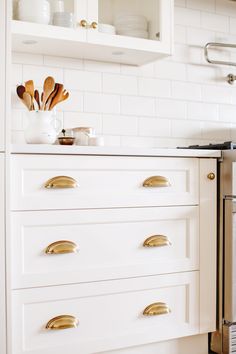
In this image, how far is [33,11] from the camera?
203 centimetres

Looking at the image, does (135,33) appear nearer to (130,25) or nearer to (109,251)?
(130,25)

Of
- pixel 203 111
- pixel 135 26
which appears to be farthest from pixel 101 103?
pixel 203 111

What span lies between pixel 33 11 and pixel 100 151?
2.32 ft

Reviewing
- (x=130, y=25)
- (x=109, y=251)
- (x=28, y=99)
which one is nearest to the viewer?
(x=109, y=251)

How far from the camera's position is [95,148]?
1.83 meters

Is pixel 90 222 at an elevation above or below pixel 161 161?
below

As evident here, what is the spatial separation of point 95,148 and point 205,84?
1.19 m

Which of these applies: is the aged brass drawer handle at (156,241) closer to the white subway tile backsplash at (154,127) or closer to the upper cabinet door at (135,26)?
the white subway tile backsplash at (154,127)

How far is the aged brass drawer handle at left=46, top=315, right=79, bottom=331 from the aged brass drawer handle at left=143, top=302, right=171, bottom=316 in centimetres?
31

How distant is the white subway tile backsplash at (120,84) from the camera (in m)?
2.49

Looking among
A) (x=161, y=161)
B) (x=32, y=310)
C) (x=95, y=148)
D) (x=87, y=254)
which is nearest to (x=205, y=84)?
(x=161, y=161)

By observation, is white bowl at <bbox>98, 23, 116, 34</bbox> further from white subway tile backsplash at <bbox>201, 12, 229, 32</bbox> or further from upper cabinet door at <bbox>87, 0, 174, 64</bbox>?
white subway tile backsplash at <bbox>201, 12, 229, 32</bbox>

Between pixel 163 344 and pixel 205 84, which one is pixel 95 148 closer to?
pixel 163 344

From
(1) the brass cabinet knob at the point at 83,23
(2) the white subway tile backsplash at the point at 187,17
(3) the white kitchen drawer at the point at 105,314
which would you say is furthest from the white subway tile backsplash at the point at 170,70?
(3) the white kitchen drawer at the point at 105,314
